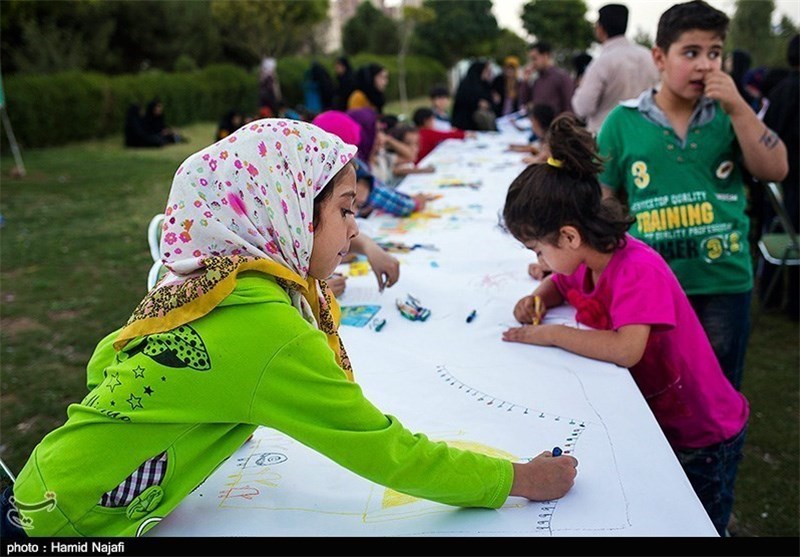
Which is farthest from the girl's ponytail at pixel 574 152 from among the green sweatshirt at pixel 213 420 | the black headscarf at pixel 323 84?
the black headscarf at pixel 323 84

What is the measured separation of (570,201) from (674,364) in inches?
18.3

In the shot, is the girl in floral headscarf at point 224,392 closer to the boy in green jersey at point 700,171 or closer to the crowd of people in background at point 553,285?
the crowd of people in background at point 553,285

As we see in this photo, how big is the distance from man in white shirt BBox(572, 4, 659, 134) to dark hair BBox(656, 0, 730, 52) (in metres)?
2.10

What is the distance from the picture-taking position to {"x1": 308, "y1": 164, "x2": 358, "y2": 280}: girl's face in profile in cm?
117

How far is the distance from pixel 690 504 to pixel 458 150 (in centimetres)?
479

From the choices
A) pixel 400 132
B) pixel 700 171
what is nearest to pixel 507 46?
pixel 400 132

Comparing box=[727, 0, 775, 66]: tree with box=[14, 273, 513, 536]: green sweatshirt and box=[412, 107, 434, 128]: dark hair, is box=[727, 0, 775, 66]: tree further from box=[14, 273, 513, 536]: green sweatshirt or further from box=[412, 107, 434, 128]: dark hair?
box=[14, 273, 513, 536]: green sweatshirt

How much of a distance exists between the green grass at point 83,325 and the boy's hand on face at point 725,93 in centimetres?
140

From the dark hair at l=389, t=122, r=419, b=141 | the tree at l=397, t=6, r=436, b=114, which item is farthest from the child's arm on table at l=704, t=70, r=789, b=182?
the tree at l=397, t=6, r=436, b=114

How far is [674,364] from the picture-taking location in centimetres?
159

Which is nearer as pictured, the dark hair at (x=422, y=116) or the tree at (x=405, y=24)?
the dark hair at (x=422, y=116)

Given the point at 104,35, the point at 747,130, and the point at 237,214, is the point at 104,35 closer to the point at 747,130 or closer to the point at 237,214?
the point at 747,130

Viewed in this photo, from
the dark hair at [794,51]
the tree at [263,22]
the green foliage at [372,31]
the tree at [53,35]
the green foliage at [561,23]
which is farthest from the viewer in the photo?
the green foliage at [372,31]

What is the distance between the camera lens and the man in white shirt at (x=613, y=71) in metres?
4.06
